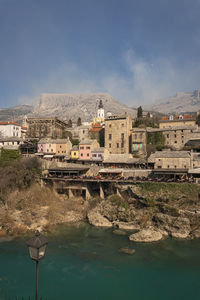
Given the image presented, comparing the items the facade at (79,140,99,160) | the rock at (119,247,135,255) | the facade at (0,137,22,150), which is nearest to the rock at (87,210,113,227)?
the rock at (119,247,135,255)

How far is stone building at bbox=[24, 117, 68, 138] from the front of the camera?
6388 centimetres

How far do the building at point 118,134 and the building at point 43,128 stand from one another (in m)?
18.1

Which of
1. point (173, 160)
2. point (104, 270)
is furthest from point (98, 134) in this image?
point (104, 270)

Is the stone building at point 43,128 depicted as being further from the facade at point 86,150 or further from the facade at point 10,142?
the facade at point 86,150

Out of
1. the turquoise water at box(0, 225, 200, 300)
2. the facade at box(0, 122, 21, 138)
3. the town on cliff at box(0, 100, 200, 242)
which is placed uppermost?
the facade at box(0, 122, 21, 138)

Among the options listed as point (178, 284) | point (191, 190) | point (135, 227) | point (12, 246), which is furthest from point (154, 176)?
point (12, 246)

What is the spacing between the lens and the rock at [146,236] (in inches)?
1063

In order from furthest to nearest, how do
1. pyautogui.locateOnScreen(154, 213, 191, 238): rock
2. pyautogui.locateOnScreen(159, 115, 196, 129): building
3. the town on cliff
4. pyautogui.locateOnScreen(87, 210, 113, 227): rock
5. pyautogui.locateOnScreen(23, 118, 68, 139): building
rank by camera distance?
pyautogui.locateOnScreen(23, 118, 68, 139): building
pyautogui.locateOnScreen(159, 115, 196, 129): building
pyautogui.locateOnScreen(87, 210, 113, 227): rock
the town on cliff
pyautogui.locateOnScreen(154, 213, 191, 238): rock

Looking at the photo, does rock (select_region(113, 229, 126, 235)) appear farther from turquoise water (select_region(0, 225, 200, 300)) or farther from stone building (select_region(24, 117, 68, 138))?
stone building (select_region(24, 117, 68, 138))

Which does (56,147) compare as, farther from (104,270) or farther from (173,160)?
(104,270)

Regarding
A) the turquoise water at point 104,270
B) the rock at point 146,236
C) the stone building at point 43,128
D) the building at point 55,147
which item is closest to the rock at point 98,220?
the turquoise water at point 104,270

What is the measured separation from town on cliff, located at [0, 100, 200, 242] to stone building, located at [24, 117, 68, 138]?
229 inches

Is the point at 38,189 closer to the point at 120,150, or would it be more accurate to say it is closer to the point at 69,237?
the point at 69,237

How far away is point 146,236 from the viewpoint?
27250 mm
